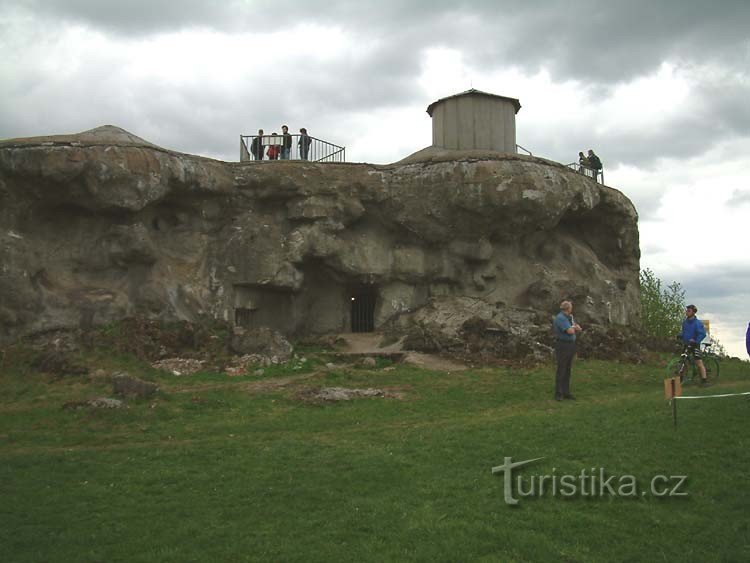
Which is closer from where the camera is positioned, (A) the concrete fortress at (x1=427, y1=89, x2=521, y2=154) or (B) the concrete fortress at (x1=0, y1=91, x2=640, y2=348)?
(B) the concrete fortress at (x1=0, y1=91, x2=640, y2=348)

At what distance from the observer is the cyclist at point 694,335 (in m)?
17.9

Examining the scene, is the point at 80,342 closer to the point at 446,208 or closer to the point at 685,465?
the point at 446,208

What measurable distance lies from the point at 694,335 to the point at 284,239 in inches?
624

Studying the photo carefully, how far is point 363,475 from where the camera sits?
1124cm

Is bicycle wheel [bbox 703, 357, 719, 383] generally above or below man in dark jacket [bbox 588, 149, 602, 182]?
below

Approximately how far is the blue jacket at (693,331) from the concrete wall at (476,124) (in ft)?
49.5

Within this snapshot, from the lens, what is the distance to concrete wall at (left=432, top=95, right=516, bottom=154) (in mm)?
31203

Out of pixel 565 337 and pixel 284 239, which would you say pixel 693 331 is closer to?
pixel 565 337

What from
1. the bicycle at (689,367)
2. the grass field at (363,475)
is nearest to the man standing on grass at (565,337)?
the grass field at (363,475)

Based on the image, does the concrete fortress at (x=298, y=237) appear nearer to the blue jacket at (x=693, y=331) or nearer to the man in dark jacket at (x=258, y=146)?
the man in dark jacket at (x=258, y=146)

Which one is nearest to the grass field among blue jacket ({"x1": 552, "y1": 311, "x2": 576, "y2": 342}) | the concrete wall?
blue jacket ({"x1": 552, "y1": 311, "x2": 576, "y2": 342})

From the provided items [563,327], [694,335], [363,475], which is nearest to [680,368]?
[694,335]

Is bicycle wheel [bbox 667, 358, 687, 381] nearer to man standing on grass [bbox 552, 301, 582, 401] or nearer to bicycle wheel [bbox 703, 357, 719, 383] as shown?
bicycle wheel [bbox 703, 357, 719, 383]

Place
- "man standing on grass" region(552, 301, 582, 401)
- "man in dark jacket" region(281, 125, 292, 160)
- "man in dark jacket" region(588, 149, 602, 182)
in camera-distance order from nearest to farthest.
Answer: "man standing on grass" region(552, 301, 582, 401)
"man in dark jacket" region(281, 125, 292, 160)
"man in dark jacket" region(588, 149, 602, 182)
